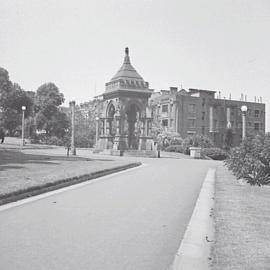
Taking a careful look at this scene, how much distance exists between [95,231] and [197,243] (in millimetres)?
1834

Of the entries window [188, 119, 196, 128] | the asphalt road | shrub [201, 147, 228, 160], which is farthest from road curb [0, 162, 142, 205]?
window [188, 119, 196, 128]

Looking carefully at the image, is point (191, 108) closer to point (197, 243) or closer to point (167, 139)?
point (167, 139)

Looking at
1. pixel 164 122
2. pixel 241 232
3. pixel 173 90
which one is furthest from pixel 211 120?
pixel 241 232

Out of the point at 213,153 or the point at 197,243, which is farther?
the point at 213,153

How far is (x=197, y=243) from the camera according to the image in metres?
6.19

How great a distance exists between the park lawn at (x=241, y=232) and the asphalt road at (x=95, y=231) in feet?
2.23

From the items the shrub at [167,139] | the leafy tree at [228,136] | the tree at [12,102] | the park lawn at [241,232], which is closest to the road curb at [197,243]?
the park lawn at [241,232]

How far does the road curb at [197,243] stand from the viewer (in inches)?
203

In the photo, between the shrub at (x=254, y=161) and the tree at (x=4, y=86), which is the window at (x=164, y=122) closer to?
the tree at (x=4, y=86)

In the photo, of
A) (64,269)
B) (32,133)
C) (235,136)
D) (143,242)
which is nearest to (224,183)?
(143,242)

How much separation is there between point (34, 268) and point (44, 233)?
185 cm

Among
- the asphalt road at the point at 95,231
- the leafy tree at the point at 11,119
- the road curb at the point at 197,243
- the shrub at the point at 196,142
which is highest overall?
the leafy tree at the point at 11,119

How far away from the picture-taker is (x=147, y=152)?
40188 mm

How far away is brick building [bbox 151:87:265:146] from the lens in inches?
2938
